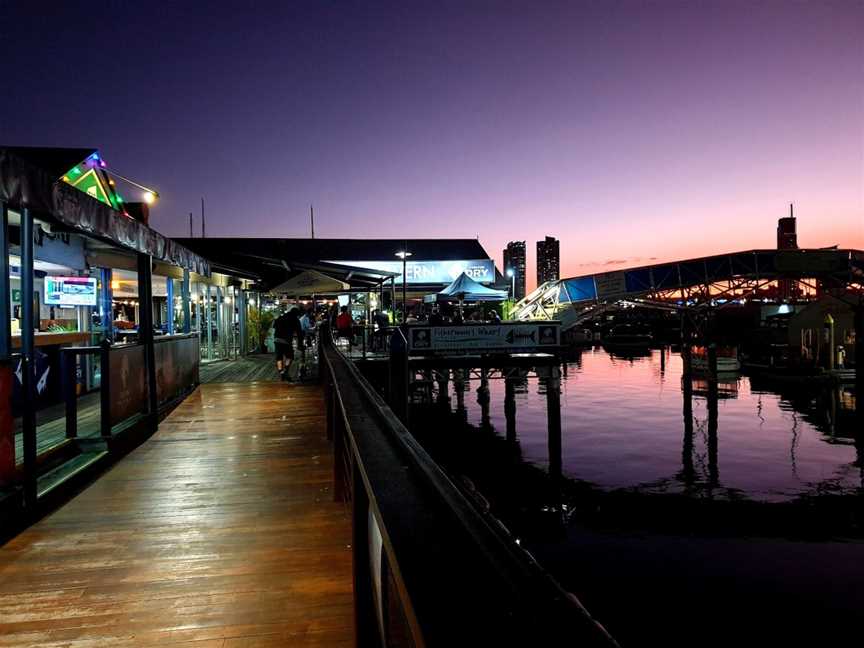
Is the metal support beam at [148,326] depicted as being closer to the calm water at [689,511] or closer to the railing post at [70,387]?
the railing post at [70,387]

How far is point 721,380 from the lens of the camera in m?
37.8

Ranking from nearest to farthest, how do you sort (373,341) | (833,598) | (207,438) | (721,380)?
(207,438)
(833,598)
(373,341)
(721,380)

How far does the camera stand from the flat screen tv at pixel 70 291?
11.3 m

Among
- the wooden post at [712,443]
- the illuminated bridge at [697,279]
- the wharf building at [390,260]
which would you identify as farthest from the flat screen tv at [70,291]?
the illuminated bridge at [697,279]

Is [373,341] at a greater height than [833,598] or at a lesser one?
greater

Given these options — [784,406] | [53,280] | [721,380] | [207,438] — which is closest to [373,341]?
[53,280]

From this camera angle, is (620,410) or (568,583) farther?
(620,410)

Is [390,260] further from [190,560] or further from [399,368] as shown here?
[190,560]

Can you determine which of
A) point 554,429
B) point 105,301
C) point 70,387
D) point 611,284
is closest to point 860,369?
point 611,284

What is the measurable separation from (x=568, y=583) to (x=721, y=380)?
31456 millimetres

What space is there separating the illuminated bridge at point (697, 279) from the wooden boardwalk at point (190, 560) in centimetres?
2411

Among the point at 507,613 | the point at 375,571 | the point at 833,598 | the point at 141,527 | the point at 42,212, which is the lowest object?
the point at 833,598

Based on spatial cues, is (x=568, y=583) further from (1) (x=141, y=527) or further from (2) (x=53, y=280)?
(2) (x=53, y=280)

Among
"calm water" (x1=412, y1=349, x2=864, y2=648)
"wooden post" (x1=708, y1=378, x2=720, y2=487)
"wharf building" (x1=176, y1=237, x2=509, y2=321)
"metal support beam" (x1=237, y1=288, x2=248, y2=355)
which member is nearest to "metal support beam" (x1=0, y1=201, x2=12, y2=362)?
"calm water" (x1=412, y1=349, x2=864, y2=648)
